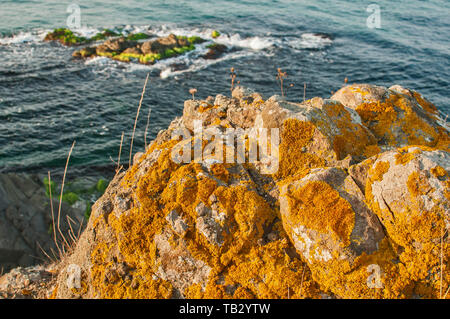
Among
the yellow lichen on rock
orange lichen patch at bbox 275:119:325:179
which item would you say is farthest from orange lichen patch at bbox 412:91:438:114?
orange lichen patch at bbox 275:119:325:179

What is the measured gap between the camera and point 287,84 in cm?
→ 2800

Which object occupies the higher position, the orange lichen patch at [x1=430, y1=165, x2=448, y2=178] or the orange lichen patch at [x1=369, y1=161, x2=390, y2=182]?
the orange lichen patch at [x1=430, y1=165, x2=448, y2=178]

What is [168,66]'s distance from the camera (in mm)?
32219

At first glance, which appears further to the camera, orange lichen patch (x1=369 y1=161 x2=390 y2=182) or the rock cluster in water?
the rock cluster in water

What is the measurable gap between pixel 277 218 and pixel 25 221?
14.4 meters

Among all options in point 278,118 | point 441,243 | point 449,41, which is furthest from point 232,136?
point 449,41

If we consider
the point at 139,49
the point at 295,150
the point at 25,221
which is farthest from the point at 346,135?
the point at 139,49

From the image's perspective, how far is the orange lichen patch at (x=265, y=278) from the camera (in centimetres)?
395

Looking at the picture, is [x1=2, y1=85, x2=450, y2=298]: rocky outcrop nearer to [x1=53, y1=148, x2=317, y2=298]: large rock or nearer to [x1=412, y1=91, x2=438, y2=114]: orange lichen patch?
[x1=53, y1=148, x2=317, y2=298]: large rock

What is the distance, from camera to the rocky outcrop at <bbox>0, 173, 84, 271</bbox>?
13516 mm

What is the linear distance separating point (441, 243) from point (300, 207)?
156 centimetres

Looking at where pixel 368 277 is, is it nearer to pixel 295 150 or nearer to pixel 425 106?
pixel 295 150

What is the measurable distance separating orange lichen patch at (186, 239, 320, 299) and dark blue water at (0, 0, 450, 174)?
711 inches
